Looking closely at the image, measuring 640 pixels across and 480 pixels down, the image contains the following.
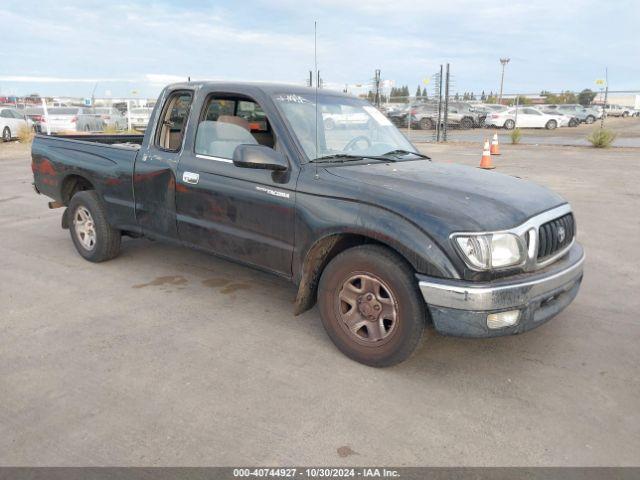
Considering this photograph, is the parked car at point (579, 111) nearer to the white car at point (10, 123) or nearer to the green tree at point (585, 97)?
the green tree at point (585, 97)

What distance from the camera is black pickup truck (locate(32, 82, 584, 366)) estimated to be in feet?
10.0

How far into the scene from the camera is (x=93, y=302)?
14.8ft

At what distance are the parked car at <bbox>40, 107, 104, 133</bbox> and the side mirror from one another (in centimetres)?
2011

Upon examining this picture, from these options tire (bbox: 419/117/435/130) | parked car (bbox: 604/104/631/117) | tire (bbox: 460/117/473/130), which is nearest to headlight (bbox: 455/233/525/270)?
tire (bbox: 419/117/435/130)

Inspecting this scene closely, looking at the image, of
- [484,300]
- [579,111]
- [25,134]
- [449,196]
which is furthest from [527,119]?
[484,300]

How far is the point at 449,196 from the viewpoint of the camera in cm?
326

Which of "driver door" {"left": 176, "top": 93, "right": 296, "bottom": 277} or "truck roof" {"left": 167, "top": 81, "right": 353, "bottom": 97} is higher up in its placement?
"truck roof" {"left": 167, "top": 81, "right": 353, "bottom": 97}

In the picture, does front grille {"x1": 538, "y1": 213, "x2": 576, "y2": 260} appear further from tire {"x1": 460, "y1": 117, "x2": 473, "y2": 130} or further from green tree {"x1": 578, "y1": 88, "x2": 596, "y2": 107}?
green tree {"x1": 578, "y1": 88, "x2": 596, "y2": 107}

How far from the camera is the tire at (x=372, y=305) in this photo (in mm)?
3188

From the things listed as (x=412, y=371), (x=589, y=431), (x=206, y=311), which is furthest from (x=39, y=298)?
(x=589, y=431)

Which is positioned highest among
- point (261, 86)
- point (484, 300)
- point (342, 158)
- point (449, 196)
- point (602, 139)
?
point (261, 86)

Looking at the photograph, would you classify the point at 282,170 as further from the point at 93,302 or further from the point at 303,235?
the point at 93,302

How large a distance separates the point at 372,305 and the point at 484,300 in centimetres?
73

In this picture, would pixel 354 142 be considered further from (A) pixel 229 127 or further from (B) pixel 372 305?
(B) pixel 372 305
